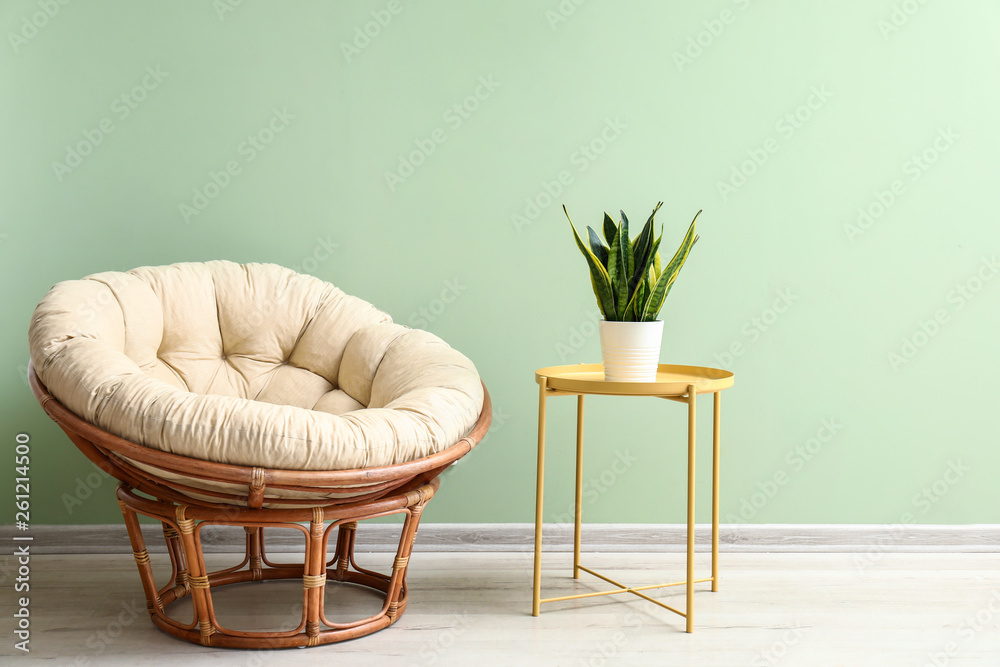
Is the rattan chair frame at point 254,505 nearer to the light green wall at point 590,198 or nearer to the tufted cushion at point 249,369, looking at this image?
the tufted cushion at point 249,369

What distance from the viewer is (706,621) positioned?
1850 mm

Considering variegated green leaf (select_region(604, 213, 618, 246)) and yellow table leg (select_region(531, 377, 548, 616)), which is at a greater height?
variegated green leaf (select_region(604, 213, 618, 246))

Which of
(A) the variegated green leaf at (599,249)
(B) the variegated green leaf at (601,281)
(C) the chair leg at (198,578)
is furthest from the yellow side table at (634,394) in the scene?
(C) the chair leg at (198,578)

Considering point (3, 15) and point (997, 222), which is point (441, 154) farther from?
point (997, 222)

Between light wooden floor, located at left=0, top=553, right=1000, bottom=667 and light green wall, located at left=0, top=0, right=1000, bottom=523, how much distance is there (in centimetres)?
22

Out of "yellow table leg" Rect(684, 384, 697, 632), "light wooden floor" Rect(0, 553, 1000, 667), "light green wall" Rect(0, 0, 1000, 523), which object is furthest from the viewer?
"light green wall" Rect(0, 0, 1000, 523)

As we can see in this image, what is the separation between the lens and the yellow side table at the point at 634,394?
1.76m

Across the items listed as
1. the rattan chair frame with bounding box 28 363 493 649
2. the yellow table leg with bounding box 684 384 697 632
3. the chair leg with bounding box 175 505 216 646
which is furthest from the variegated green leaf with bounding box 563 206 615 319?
the chair leg with bounding box 175 505 216 646

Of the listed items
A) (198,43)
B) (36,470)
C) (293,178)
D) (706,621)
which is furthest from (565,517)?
(198,43)

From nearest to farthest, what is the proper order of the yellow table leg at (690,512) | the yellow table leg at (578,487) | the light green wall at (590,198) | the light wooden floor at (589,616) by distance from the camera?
the light wooden floor at (589,616), the yellow table leg at (690,512), the yellow table leg at (578,487), the light green wall at (590,198)

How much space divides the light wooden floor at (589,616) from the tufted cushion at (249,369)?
18.7 inches

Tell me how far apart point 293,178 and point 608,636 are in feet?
5.28

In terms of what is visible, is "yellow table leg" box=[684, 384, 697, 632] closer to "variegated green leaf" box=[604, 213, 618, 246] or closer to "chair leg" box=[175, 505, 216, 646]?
"variegated green leaf" box=[604, 213, 618, 246]

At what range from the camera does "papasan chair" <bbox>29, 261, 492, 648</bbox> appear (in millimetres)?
1492
